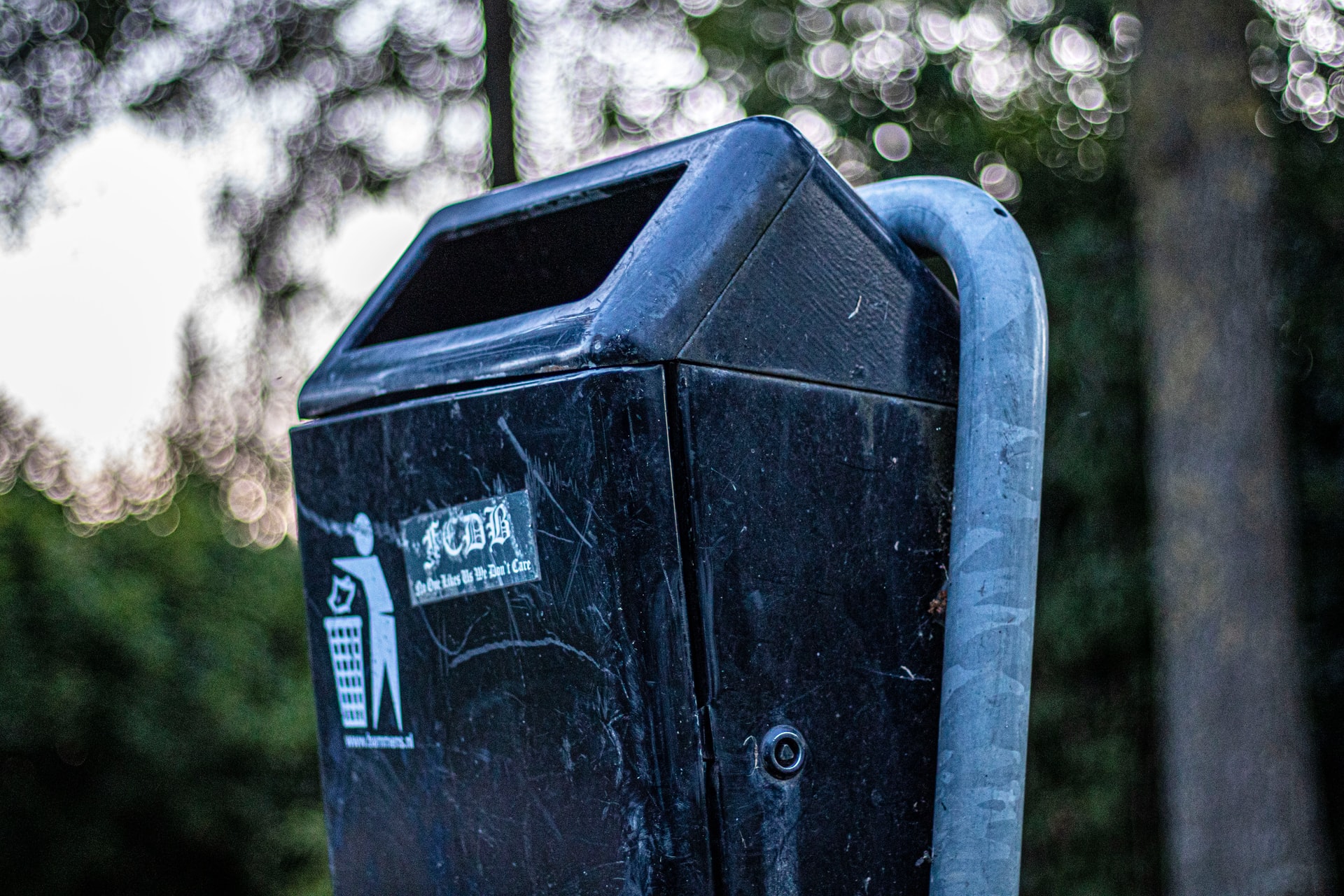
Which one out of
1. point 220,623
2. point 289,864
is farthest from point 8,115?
point 289,864

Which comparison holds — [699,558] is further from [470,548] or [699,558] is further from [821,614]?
[470,548]

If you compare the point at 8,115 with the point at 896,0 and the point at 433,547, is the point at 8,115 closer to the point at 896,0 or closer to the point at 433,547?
the point at 896,0

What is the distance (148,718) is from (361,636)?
16.8ft

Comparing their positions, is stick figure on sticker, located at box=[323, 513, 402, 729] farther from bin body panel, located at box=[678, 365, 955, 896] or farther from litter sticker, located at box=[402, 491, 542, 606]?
bin body panel, located at box=[678, 365, 955, 896]

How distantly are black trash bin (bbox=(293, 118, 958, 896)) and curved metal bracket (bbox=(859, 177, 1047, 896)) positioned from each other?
58 mm

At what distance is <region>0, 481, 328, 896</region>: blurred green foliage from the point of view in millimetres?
5719

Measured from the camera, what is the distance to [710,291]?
1.25m

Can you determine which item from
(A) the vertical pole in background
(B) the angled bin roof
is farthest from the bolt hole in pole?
(A) the vertical pole in background

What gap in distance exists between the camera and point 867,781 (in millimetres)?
1350

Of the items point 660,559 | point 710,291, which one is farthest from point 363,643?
point 710,291

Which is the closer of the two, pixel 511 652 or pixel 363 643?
pixel 511 652

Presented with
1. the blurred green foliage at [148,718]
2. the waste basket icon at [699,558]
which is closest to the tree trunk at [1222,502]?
the waste basket icon at [699,558]

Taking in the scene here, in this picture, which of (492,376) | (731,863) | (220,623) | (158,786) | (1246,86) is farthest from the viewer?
(220,623)

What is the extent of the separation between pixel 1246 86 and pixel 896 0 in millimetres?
2562
